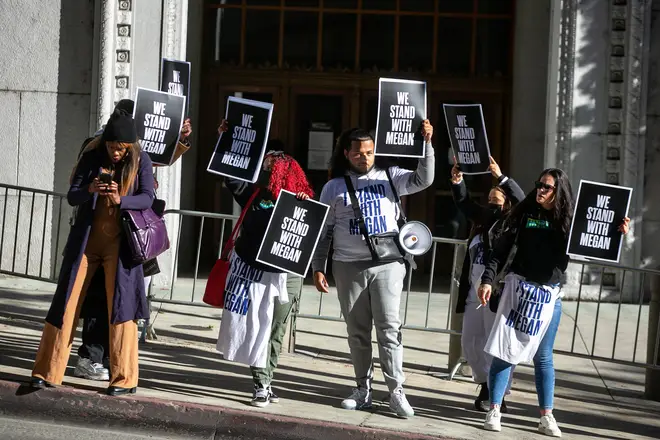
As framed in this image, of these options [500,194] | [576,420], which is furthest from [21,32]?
[576,420]

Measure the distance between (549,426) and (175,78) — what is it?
3.89 meters

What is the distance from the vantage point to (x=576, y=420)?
7805mm

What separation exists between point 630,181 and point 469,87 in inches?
109

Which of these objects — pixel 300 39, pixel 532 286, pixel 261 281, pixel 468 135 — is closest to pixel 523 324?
pixel 532 286

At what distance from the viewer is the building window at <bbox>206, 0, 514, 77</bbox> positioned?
47.1ft

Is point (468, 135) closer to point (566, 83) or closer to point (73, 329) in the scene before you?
point (73, 329)

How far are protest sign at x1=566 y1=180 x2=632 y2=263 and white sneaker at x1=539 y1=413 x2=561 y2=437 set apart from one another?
1101 millimetres

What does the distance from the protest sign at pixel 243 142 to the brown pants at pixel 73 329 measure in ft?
3.21

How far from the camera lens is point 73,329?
23.9 feet

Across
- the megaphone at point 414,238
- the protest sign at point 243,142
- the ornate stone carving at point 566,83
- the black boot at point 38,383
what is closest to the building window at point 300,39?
the ornate stone carving at point 566,83

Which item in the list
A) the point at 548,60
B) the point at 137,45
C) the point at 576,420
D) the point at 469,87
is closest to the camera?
the point at 576,420

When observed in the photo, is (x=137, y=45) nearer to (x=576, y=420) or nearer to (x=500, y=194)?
(x=500, y=194)

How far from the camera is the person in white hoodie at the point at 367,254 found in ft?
24.1

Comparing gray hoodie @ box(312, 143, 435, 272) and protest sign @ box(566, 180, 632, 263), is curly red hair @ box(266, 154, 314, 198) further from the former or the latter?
protest sign @ box(566, 180, 632, 263)
